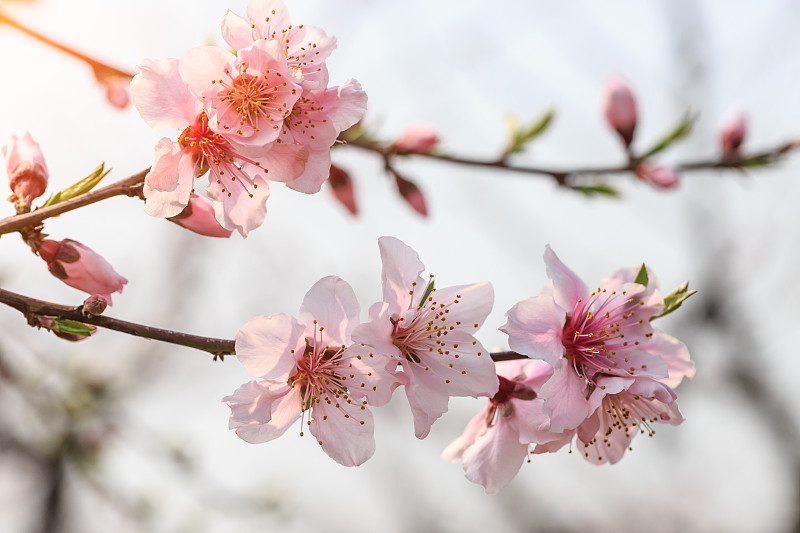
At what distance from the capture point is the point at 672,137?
2160 millimetres

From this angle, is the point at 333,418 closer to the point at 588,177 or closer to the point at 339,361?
the point at 339,361

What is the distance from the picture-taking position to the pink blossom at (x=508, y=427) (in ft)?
3.49

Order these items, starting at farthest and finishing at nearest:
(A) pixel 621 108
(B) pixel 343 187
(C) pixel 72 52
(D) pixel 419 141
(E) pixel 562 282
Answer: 1. (A) pixel 621 108
2. (B) pixel 343 187
3. (D) pixel 419 141
4. (C) pixel 72 52
5. (E) pixel 562 282

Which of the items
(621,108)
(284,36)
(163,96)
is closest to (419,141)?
(621,108)

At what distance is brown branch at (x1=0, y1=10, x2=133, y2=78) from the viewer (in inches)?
59.4

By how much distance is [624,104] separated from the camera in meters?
2.44

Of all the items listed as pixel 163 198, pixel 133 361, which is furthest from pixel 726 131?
pixel 133 361

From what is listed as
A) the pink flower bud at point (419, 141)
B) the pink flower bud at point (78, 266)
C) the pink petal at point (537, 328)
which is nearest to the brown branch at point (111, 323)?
the pink flower bud at point (78, 266)

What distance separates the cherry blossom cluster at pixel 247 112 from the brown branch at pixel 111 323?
0.17 m

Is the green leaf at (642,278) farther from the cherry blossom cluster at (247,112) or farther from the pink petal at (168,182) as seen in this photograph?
the pink petal at (168,182)

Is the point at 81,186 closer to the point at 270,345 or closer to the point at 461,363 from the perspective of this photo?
the point at 270,345

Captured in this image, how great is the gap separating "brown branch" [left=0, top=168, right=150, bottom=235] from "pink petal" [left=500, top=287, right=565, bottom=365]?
1.77 feet

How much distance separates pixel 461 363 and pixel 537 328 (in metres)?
0.12

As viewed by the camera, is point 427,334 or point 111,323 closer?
point 111,323
